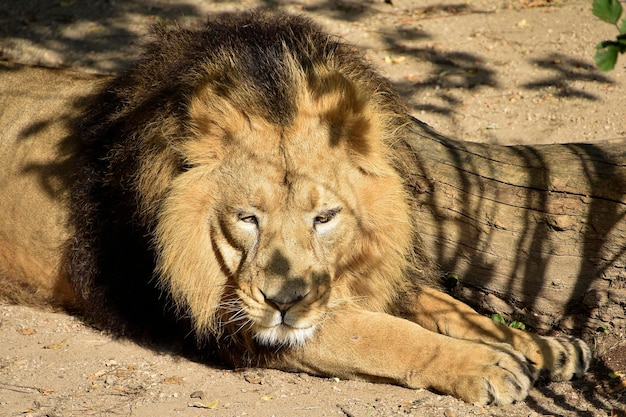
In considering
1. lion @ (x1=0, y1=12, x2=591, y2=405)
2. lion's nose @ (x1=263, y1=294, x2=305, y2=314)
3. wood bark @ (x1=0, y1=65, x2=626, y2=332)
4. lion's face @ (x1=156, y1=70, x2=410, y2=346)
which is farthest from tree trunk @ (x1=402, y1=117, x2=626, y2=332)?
lion's nose @ (x1=263, y1=294, x2=305, y2=314)

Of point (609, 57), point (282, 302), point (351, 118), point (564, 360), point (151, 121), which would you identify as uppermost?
point (609, 57)

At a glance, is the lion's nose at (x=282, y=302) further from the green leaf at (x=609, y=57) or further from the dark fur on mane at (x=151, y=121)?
the green leaf at (x=609, y=57)

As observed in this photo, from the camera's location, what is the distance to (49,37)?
25.8 ft

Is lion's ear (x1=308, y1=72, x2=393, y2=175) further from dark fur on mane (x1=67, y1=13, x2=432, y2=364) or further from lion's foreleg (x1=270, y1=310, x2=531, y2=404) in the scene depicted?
lion's foreleg (x1=270, y1=310, x2=531, y2=404)

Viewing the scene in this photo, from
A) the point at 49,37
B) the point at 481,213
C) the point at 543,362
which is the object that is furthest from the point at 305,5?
the point at 543,362

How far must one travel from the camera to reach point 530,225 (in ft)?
13.0

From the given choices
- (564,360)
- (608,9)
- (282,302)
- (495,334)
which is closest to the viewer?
(608,9)

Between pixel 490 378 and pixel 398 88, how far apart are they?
3406mm

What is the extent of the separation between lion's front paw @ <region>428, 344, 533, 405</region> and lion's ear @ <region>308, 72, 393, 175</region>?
931 mm

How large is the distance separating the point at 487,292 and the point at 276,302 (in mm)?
1427

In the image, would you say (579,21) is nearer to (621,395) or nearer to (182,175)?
(621,395)

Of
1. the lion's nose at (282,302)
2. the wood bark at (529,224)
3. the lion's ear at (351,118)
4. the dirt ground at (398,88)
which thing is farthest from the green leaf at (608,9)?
the wood bark at (529,224)

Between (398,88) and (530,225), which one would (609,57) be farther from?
(398,88)

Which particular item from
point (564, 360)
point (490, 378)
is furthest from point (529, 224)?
point (490, 378)
